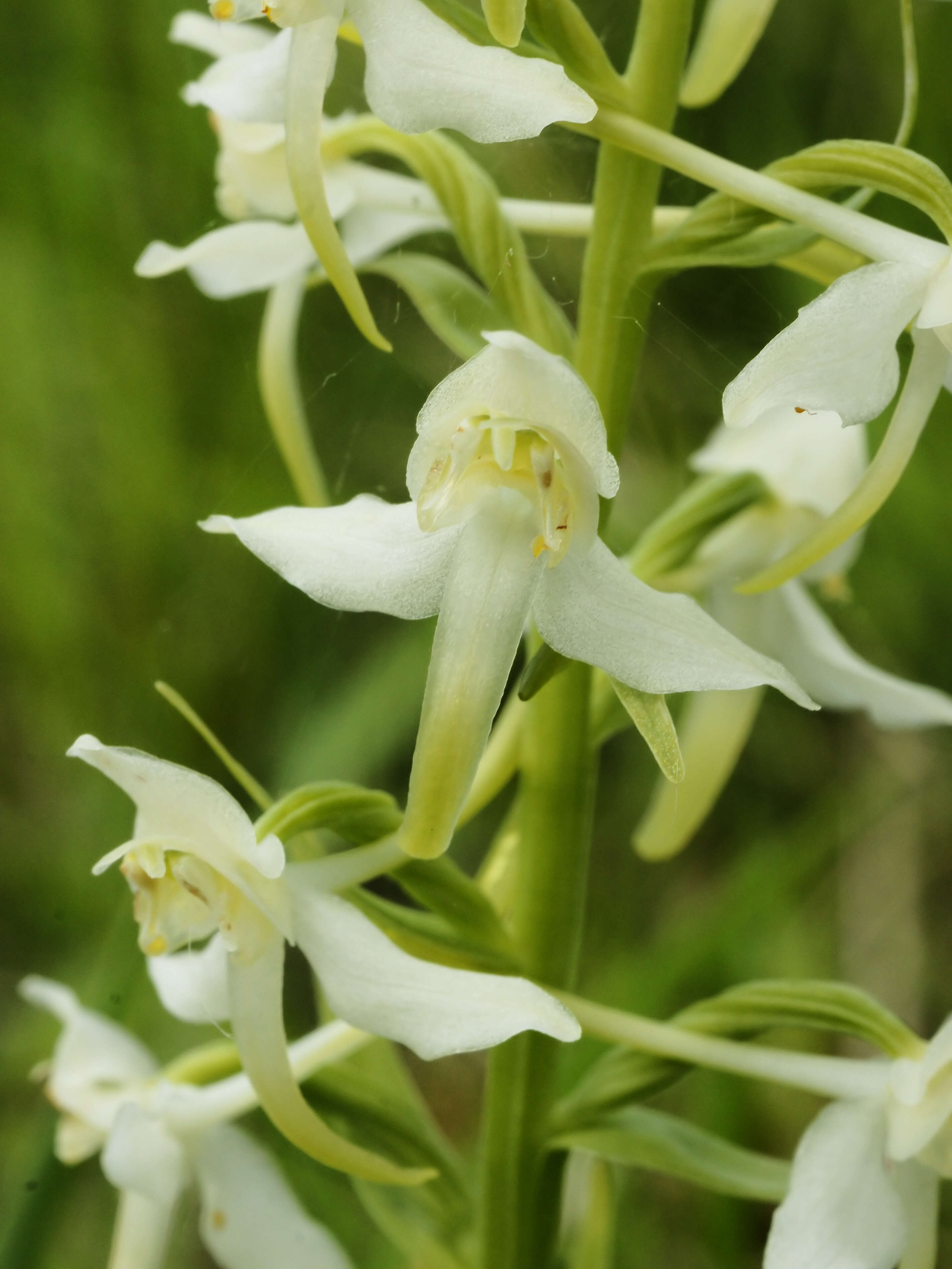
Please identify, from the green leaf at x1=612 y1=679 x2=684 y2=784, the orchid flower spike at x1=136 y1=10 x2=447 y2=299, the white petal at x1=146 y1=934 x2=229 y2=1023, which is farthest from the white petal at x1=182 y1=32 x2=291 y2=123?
the white petal at x1=146 y1=934 x2=229 y2=1023

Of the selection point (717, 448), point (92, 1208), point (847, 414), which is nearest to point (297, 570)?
point (847, 414)

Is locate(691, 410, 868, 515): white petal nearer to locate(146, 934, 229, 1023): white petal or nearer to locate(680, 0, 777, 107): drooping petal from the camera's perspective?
locate(680, 0, 777, 107): drooping petal

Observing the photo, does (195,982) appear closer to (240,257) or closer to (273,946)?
(273,946)

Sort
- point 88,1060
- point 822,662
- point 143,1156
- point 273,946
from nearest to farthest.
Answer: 1. point 273,946
2. point 143,1156
3. point 88,1060
4. point 822,662

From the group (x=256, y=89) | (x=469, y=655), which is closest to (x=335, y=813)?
(x=469, y=655)

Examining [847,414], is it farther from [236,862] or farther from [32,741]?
[32,741]
